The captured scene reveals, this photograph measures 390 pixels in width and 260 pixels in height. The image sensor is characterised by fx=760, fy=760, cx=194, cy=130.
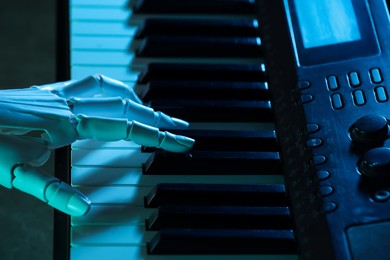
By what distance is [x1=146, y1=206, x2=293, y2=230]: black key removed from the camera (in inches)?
43.4

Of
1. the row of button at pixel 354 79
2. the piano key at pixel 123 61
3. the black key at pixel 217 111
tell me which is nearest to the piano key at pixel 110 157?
the black key at pixel 217 111

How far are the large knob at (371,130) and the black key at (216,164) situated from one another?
16 cm

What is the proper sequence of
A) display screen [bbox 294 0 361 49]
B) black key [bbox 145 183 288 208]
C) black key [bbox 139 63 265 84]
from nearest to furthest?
black key [bbox 145 183 288 208] < display screen [bbox 294 0 361 49] < black key [bbox 139 63 265 84]

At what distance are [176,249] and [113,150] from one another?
0.80 feet

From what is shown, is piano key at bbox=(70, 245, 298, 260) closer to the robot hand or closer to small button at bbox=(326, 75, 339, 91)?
the robot hand

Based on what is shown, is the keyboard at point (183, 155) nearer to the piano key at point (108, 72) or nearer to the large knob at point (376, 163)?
the piano key at point (108, 72)

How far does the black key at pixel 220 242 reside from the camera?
1.07 meters

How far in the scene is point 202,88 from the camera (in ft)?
4.39

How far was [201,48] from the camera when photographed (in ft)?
4.74

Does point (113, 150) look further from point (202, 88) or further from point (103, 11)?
point (103, 11)

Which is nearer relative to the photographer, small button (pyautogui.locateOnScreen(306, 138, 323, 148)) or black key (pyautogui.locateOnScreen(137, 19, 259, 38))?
small button (pyautogui.locateOnScreen(306, 138, 323, 148))

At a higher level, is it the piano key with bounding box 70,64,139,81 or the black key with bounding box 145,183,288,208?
the piano key with bounding box 70,64,139,81

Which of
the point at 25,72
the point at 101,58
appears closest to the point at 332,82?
the point at 101,58

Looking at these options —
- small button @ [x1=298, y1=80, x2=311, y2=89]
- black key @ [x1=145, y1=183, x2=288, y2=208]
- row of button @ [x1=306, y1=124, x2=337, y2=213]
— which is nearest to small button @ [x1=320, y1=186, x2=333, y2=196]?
row of button @ [x1=306, y1=124, x2=337, y2=213]
